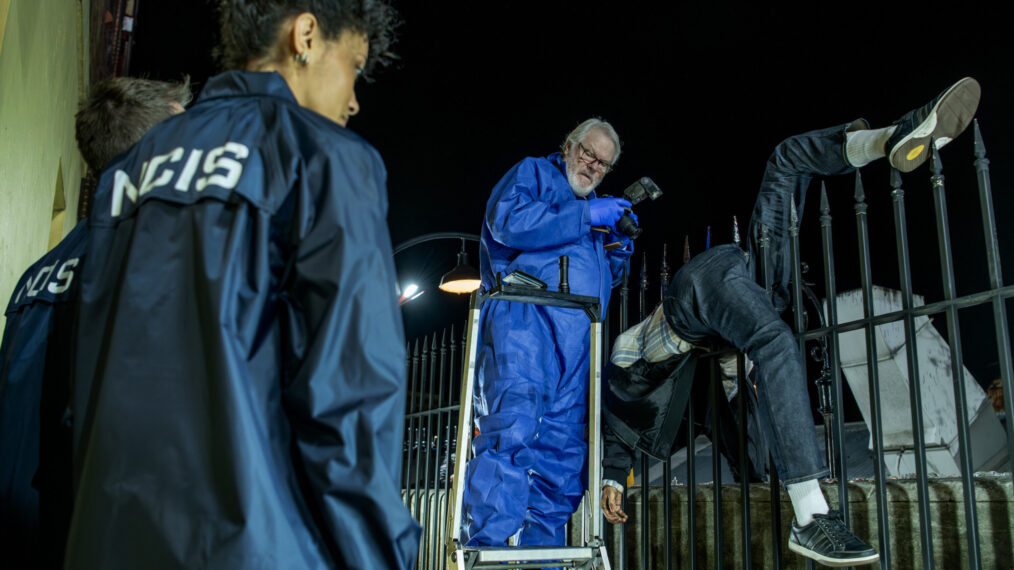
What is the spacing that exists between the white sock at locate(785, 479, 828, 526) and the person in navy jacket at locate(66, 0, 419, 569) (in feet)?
7.08

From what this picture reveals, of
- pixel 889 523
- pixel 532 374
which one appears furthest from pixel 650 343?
pixel 889 523

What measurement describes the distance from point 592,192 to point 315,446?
3.64m

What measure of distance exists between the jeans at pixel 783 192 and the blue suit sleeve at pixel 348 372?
110 inches

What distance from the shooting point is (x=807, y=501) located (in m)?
2.83

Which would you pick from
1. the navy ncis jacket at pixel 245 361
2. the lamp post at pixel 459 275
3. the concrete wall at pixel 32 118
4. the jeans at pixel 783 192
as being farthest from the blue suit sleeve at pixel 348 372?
the lamp post at pixel 459 275

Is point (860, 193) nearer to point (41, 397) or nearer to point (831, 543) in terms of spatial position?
point (831, 543)

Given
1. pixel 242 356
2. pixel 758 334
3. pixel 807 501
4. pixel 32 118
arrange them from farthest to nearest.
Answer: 1. pixel 32 118
2. pixel 758 334
3. pixel 807 501
4. pixel 242 356

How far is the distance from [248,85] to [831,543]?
2395 mm

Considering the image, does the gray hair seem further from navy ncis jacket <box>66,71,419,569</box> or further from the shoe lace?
navy ncis jacket <box>66,71,419,569</box>

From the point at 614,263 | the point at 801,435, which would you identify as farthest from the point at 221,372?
the point at 614,263

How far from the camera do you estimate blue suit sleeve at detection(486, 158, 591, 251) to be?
391 cm

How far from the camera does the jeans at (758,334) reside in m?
2.91

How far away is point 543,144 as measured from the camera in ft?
45.3

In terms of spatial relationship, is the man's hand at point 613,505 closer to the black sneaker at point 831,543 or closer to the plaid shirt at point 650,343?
the plaid shirt at point 650,343
